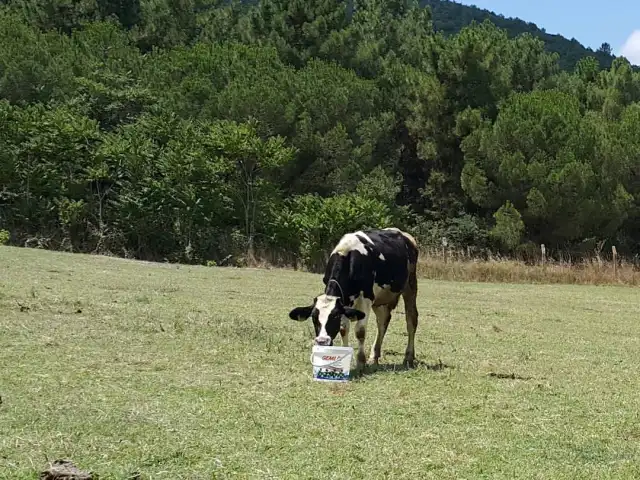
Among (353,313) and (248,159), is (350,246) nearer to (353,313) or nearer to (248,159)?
(353,313)

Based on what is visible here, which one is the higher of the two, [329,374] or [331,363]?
[331,363]

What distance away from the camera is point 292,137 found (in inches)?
1267

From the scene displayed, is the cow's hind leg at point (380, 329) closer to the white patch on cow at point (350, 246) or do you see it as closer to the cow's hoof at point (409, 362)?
the cow's hoof at point (409, 362)

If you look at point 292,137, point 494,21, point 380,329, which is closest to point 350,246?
point 380,329

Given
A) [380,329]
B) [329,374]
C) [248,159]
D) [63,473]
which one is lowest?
[63,473]

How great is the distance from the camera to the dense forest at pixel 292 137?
2805 cm

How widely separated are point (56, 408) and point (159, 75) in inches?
1164

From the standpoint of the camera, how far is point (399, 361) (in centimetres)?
860

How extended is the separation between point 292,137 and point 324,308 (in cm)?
2528

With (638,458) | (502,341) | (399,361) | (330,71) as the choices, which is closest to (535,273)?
(330,71)

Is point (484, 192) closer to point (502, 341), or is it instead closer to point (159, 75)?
point (159, 75)

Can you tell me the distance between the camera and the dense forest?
28.0m

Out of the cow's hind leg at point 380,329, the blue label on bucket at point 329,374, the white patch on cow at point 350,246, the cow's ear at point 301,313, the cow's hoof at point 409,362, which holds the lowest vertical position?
the cow's hoof at point 409,362

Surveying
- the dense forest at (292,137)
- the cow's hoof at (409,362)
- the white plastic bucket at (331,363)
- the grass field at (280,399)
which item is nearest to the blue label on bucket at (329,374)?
the white plastic bucket at (331,363)
